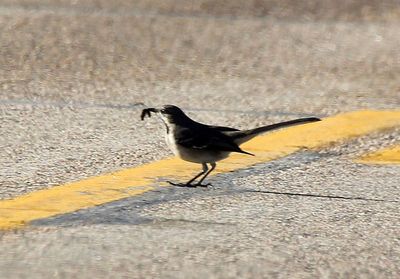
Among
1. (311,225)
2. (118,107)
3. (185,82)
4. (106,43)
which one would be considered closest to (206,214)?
(311,225)

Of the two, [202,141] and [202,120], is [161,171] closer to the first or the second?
[202,141]

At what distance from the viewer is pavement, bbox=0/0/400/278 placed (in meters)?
6.33

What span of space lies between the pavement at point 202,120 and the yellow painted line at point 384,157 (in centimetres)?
9

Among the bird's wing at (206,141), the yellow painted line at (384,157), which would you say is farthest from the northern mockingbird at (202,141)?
the yellow painted line at (384,157)

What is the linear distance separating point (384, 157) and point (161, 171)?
1365 millimetres

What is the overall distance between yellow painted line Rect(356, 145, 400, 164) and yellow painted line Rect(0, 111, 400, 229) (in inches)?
15.2

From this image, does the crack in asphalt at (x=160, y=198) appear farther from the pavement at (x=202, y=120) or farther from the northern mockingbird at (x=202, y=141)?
the northern mockingbird at (x=202, y=141)

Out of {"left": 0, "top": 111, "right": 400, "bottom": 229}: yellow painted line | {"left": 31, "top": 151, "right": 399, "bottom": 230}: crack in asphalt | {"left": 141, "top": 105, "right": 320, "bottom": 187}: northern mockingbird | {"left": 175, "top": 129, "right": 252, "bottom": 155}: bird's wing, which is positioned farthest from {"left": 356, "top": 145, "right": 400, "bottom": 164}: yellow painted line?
{"left": 175, "top": 129, "right": 252, "bottom": 155}: bird's wing

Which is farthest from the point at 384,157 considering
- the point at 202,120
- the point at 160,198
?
the point at 160,198

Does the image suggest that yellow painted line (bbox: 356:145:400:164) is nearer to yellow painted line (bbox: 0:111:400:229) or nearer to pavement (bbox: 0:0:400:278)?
pavement (bbox: 0:0:400:278)

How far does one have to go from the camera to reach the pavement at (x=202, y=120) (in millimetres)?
6332

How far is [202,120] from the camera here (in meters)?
9.99

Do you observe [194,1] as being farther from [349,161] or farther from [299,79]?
[349,161]

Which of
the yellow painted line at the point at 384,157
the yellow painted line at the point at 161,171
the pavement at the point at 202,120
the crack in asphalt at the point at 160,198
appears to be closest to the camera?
the pavement at the point at 202,120
